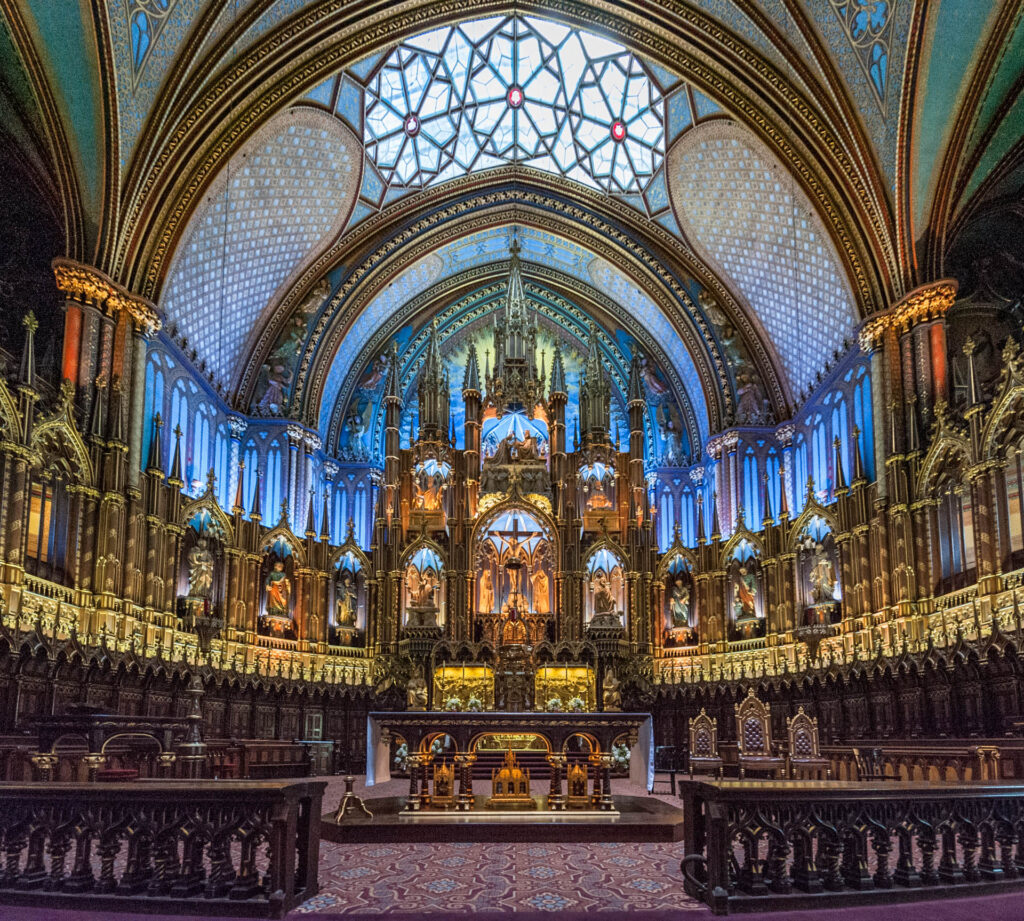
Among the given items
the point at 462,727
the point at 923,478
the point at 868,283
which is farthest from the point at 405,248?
the point at 462,727

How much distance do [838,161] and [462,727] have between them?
1532 cm

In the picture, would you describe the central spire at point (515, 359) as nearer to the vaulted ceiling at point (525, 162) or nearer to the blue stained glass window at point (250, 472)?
the vaulted ceiling at point (525, 162)

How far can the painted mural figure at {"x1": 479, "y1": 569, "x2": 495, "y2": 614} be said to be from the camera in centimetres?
2705

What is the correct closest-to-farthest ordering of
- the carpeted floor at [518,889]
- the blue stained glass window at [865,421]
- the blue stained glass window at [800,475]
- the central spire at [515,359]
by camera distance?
the carpeted floor at [518,889] → the blue stained glass window at [865,421] → the blue stained glass window at [800,475] → the central spire at [515,359]

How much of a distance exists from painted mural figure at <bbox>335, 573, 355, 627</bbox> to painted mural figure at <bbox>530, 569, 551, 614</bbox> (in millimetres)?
5101

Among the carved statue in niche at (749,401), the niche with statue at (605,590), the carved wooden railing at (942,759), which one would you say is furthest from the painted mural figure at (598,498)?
the carved wooden railing at (942,759)

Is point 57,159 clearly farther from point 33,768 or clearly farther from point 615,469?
point 615,469

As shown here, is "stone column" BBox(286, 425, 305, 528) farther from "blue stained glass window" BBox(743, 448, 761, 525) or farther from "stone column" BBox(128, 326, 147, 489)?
"blue stained glass window" BBox(743, 448, 761, 525)

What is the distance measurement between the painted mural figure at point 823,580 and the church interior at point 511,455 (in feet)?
0.29

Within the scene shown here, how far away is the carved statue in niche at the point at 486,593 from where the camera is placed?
27047 millimetres

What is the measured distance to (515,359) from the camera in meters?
29.1

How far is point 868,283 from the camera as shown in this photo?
70.7ft

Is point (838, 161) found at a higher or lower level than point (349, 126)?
lower

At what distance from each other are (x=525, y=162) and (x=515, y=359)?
608cm
